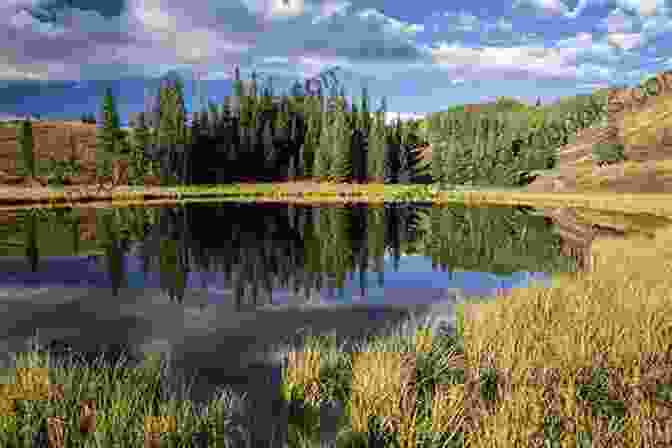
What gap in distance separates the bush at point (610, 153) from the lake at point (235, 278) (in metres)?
83.0

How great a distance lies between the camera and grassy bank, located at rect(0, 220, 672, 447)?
19.8 ft

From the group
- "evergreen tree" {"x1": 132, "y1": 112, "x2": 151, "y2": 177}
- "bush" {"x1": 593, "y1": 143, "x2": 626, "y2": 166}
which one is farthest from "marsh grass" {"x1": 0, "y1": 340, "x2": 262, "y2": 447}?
"bush" {"x1": 593, "y1": 143, "x2": 626, "y2": 166}

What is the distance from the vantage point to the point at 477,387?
26.3 feet

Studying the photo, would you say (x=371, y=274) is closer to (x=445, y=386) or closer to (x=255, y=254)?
(x=255, y=254)

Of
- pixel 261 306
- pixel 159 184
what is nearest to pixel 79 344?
pixel 261 306

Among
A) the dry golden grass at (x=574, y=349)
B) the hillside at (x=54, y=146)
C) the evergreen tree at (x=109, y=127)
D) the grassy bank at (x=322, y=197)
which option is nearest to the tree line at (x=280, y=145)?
the evergreen tree at (x=109, y=127)

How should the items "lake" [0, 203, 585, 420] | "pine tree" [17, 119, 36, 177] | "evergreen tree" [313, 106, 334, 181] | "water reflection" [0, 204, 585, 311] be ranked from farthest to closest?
1. "evergreen tree" [313, 106, 334, 181]
2. "pine tree" [17, 119, 36, 177]
3. "water reflection" [0, 204, 585, 311]
4. "lake" [0, 203, 585, 420]

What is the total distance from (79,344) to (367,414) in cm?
830

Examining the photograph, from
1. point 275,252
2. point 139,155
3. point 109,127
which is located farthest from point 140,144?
point 275,252

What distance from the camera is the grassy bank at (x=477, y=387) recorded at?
604 cm

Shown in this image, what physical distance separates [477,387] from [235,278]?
1469cm

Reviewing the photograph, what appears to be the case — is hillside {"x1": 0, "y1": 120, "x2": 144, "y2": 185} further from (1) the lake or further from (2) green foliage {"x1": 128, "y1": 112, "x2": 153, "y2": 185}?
(1) the lake

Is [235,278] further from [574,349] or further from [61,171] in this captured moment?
[61,171]

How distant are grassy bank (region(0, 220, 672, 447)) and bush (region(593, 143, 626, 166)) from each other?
113717 millimetres
